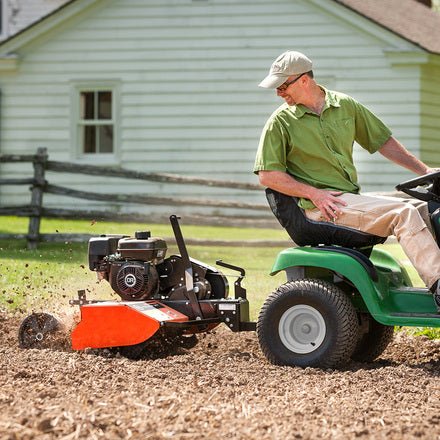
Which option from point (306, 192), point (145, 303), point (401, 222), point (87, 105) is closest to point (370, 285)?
point (401, 222)

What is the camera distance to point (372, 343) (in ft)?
22.8

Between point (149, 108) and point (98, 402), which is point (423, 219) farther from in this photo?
point (149, 108)

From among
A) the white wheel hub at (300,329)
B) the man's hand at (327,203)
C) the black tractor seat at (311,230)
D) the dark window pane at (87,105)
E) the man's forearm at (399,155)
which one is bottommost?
the white wheel hub at (300,329)

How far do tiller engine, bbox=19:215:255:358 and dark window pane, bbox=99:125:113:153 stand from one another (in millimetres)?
12896

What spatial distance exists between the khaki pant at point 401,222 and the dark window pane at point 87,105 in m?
14.0

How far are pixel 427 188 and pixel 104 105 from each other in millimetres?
14116

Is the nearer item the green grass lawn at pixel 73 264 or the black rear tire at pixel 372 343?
the black rear tire at pixel 372 343

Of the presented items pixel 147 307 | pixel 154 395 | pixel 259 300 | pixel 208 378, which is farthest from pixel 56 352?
pixel 259 300

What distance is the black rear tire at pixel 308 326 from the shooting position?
629cm

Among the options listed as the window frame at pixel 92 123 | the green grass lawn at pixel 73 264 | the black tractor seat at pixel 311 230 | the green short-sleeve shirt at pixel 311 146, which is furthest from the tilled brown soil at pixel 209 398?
the window frame at pixel 92 123

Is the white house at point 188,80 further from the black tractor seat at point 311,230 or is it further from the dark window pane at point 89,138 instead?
the black tractor seat at point 311,230

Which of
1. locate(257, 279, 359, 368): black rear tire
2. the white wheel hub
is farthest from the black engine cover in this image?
the white wheel hub

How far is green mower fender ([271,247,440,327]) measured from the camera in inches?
243

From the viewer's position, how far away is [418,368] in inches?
244
